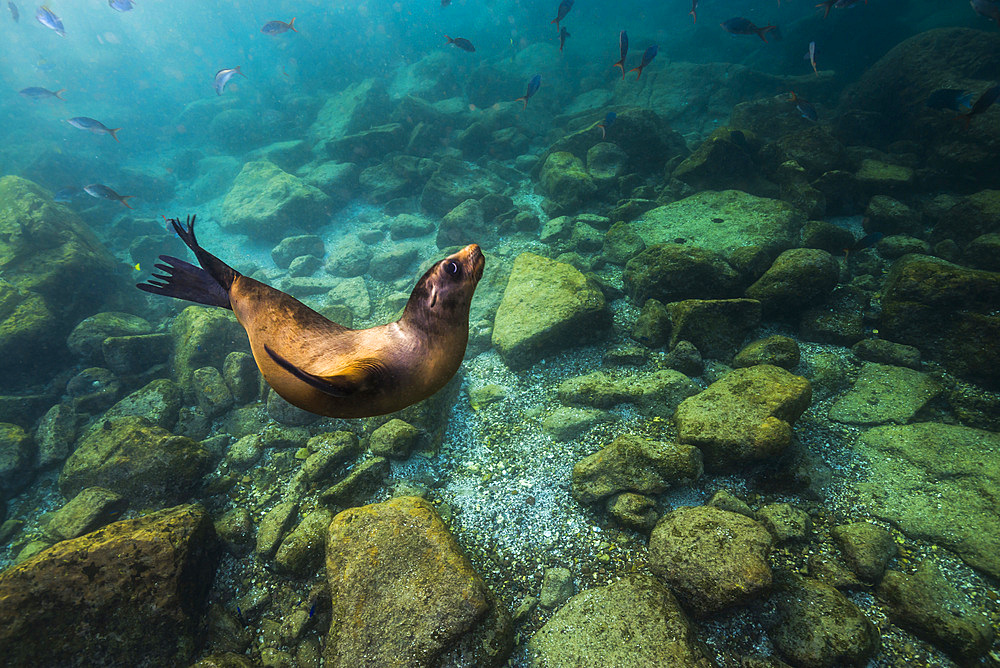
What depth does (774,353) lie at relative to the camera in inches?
176

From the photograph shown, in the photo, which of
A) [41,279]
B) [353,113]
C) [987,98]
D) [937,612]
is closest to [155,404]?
[41,279]

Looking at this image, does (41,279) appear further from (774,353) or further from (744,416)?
(774,353)

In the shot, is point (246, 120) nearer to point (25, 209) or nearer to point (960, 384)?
point (25, 209)

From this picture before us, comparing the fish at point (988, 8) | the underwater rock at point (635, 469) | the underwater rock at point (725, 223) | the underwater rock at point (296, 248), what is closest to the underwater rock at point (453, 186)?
the underwater rock at point (296, 248)

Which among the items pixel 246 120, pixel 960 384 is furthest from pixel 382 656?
pixel 246 120

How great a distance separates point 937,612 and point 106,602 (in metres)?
6.78

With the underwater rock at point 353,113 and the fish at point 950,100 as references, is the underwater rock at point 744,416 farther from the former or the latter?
the underwater rock at point 353,113

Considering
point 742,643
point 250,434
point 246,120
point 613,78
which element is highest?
point 246,120

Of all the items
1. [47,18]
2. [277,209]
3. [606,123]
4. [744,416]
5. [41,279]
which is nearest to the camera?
[744,416]

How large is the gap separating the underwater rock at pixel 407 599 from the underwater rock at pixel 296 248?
9749 mm

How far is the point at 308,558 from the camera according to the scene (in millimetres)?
3480

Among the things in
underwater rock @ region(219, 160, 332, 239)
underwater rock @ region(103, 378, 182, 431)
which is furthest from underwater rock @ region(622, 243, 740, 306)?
underwater rock @ region(219, 160, 332, 239)

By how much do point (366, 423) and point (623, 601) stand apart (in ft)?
11.5

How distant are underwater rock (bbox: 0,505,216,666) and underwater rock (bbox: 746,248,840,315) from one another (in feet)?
24.6
